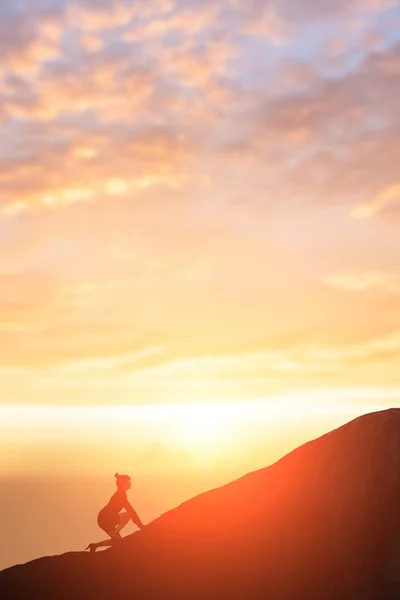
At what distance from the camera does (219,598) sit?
2636 cm

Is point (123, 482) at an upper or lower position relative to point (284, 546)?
upper

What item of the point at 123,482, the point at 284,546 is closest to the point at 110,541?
the point at 123,482

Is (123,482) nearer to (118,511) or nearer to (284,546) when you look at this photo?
Answer: (118,511)

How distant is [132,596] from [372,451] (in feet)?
A: 33.1

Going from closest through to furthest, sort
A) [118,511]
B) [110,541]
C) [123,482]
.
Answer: [123,482], [118,511], [110,541]

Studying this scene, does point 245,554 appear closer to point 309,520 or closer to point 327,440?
point 309,520

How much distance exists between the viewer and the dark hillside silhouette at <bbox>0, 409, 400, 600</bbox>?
25969mm

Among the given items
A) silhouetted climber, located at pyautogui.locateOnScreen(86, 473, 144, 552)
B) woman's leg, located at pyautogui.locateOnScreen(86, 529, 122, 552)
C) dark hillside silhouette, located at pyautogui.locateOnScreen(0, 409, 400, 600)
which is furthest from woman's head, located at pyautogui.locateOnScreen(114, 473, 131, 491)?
dark hillside silhouette, located at pyautogui.locateOnScreen(0, 409, 400, 600)

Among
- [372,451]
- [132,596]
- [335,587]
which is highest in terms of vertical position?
[372,451]

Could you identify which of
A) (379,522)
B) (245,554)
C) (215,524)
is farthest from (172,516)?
(379,522)

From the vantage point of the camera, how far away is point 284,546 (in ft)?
88.9

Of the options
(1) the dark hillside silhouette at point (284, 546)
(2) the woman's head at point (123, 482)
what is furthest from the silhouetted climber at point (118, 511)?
(1) the dark hillside silhouette at point (284, 546)

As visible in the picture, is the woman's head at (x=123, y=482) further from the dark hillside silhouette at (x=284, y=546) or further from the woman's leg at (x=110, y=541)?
the dark hillside silhouette at (x=284, y=546)

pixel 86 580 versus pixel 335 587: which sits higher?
pixel 86 580
